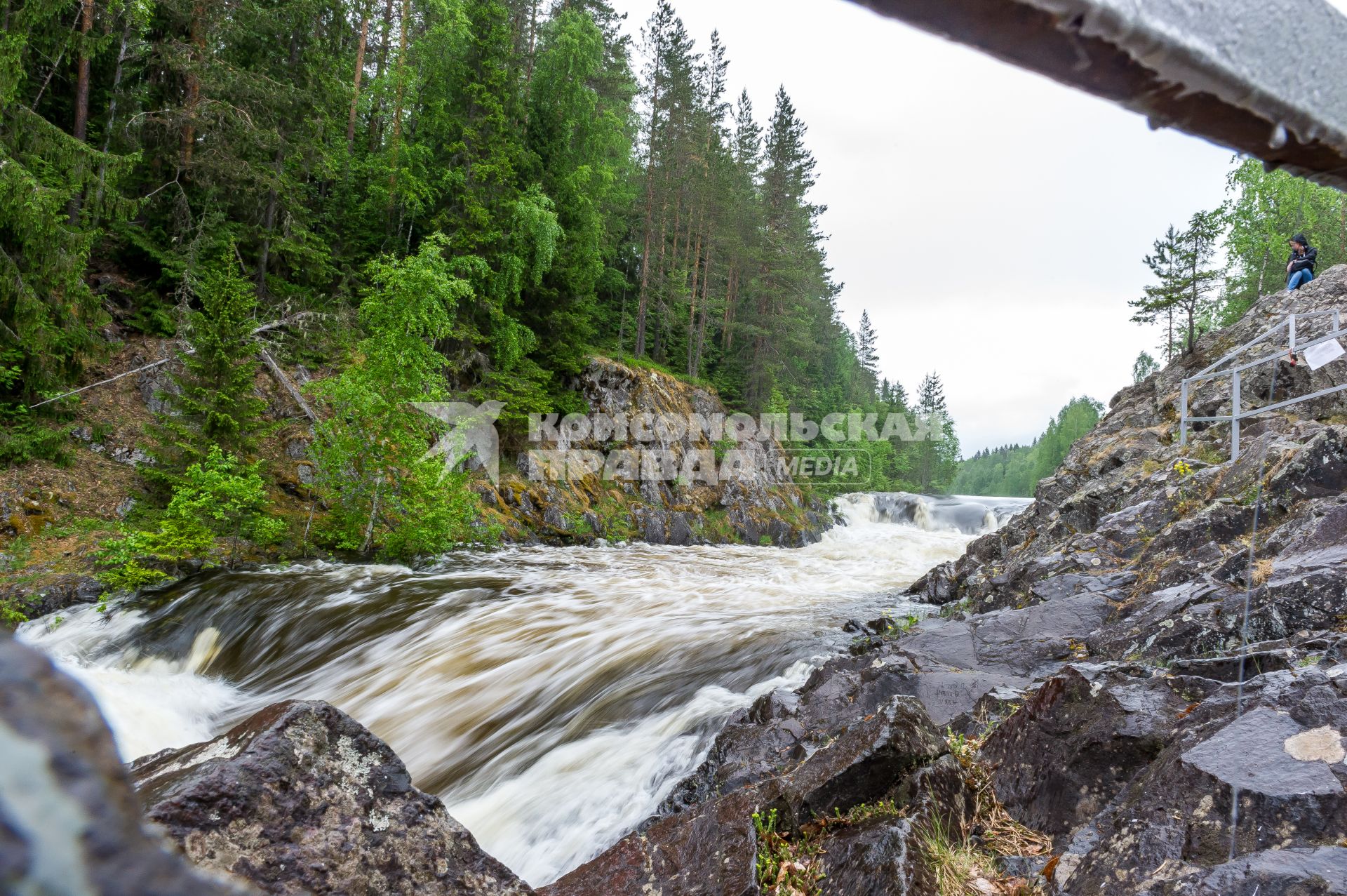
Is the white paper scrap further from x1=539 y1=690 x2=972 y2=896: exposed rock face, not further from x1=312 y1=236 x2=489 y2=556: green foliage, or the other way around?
x1=312 y1=236 x2=489 y2=556: green foliage

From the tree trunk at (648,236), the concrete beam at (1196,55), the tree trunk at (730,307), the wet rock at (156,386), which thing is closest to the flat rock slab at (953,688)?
the concrete beam at (1196,55)

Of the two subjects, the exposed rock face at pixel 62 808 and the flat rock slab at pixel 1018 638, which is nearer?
the exposed rock face at pixel 62 808

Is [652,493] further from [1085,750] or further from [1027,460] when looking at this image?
[1027,460]

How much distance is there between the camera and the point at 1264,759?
275 centimetres

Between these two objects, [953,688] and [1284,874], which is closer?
[1284,874]

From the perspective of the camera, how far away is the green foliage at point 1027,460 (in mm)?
92188

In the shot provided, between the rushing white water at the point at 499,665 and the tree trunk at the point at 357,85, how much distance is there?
16.8 metres

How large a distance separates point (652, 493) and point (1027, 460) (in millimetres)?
120379

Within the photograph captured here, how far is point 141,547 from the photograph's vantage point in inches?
362

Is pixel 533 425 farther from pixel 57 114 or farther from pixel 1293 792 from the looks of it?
pixel 1293 792

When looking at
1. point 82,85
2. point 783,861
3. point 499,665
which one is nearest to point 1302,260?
point 783,861

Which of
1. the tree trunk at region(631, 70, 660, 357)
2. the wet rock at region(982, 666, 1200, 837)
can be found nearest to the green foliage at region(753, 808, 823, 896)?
the wet rock at region(982, 666, 1200, 837)

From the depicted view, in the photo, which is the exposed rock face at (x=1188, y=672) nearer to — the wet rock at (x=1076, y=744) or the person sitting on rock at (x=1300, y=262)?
the wet rock at (x=1076, y=744)

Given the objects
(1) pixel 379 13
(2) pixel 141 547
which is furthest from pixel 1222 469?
(1) pixel 379 13
